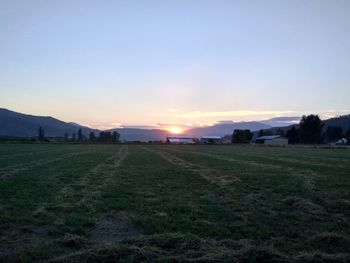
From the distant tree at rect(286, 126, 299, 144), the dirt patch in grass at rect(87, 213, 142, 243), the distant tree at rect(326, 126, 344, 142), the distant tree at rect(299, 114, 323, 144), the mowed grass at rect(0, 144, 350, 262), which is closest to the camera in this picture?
the mowed grass at rect(0, 144, 350, 262)

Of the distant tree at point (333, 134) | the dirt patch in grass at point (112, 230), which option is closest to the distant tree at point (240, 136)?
the distant tree at point (333, 134)

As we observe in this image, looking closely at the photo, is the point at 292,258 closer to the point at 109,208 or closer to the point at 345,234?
the point at 345,234

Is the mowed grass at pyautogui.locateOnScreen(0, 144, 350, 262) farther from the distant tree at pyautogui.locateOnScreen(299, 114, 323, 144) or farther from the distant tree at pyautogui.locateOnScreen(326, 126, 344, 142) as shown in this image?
the distant tree at pyautogui.locateOnScreen(326, 126, 344, 142)

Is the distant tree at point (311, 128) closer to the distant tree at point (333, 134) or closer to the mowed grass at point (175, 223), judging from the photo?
the distant tree at point (333, 134)

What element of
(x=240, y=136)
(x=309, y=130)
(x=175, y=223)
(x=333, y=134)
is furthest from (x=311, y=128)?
(x=175, y=223)

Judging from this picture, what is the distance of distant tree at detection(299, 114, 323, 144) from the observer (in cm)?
14262

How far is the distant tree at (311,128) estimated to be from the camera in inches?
5615

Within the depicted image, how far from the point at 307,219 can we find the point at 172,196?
5.31 metres

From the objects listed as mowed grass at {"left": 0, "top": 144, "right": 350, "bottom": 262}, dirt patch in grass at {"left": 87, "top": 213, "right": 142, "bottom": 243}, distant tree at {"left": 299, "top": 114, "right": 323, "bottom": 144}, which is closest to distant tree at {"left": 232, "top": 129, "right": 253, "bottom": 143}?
distant tree at {"left": 299, "top": 114, "right": 323, "bottom": 144}

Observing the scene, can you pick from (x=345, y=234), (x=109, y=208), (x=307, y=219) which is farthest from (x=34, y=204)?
(x=345, y=234)

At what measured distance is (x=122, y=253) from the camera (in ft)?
23.9

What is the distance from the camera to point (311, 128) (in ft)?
470

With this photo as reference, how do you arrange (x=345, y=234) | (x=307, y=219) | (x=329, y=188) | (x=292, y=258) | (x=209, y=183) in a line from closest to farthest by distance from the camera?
(x=292, y=258) → (x=345, y=234) → (x=307, y=219) → (x=329, y=188) → (x=209, y=183)

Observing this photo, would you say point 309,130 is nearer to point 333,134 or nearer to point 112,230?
point 333,134
